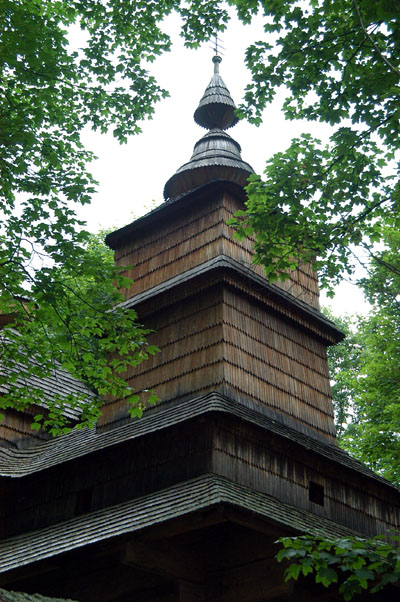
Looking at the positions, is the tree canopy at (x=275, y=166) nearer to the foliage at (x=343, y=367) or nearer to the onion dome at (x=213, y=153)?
the onion dome at (x=213, y=153)

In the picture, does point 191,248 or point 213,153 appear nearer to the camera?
point 191,248

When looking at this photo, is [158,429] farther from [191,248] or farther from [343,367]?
[343,367]

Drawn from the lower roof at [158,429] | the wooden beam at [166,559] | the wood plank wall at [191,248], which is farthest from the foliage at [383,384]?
the wooden beam at [166,559]

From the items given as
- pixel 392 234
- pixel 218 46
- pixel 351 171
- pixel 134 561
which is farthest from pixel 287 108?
pixel 218 46

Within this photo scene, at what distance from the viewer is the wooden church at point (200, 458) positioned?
403 inches

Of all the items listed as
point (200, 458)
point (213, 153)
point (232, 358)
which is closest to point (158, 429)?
point (200, 458)

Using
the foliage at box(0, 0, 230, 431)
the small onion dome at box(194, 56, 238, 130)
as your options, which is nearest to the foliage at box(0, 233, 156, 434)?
the foliage at box(0, 0, 230, 431)

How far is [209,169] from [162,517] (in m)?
9.82

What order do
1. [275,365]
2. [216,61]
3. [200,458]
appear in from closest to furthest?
[200,458], [275,365], [216,61]

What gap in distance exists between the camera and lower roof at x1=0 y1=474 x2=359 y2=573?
972 cm

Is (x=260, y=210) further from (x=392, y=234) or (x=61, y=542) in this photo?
(x=392, y=234)

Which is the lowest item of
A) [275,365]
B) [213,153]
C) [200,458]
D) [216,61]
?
[200,458]

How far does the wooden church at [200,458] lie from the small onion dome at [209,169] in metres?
0.05

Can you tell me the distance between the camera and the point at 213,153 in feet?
58.1
